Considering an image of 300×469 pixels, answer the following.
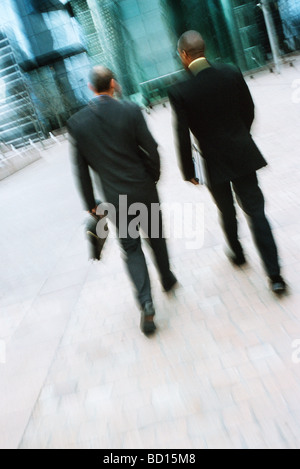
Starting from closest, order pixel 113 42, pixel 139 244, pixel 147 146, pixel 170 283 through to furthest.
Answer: pixel 147 146
pixel 139 244
pixel 170 283
pixel 113 42

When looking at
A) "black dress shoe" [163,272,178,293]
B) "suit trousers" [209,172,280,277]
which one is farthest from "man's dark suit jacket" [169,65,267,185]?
"black dress shoe" [163,272,178,293]

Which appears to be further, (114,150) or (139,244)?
(139,244)

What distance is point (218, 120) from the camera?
100 inches

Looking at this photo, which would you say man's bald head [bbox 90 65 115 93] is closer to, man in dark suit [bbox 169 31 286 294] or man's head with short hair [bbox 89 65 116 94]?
man's head with short hair [bbox 89 65 116 94]

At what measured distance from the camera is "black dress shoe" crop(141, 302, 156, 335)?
112 inches

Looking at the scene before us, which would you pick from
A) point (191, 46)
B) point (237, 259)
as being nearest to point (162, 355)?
point (237, 259)

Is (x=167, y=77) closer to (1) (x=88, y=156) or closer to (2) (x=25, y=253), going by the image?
(2) (x=25, y=253)

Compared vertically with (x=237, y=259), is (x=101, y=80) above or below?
above

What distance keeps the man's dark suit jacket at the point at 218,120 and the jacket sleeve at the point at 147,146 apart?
0.19m

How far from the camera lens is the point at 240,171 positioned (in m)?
2.67

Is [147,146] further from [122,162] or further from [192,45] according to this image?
[192,45]

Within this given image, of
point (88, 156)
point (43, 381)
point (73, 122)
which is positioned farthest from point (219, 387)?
point (73, 122)

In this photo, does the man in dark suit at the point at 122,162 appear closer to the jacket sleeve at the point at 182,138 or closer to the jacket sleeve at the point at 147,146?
the jacket sleeve at the point at 147,146

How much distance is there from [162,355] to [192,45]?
2.13 meters
